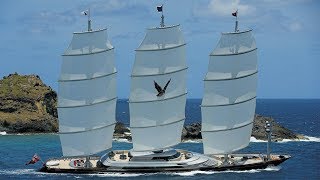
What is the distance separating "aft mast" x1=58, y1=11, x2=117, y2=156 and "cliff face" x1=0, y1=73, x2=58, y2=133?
5710 centimetres

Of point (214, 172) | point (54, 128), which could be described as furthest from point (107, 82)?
point (54, 128)

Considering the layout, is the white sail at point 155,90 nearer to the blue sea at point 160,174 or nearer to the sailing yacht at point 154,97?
the sailing yacht at point 154,97

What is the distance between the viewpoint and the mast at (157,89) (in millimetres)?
69688

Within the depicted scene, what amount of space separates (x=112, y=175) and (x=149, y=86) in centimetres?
1016

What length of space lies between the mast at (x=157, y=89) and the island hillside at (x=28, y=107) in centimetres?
4515

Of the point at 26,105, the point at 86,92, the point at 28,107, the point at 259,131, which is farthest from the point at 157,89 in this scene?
the point at 26,105

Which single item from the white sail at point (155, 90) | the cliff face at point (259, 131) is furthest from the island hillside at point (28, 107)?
the white sail at point (155, 90)

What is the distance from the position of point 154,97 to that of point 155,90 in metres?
0.75

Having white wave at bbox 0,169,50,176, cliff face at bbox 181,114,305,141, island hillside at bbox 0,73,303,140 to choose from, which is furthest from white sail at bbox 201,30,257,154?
island hillside at bbox 0,73,303,140

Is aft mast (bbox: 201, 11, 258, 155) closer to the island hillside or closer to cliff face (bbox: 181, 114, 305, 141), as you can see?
cliff face (bbox: 181, 114, 305, 141)

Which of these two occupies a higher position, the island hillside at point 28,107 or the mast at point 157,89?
the mast at point 157,89

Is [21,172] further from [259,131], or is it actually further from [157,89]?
[259,131]

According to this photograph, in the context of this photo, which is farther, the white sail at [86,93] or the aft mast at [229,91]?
the aft mast at [229,91]

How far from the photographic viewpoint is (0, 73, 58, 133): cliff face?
125625mm
